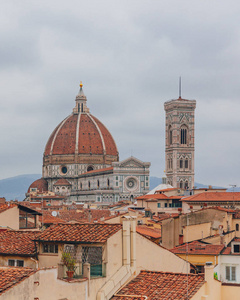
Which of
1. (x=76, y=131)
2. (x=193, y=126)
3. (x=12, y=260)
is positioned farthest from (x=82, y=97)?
(x=12, y=260)

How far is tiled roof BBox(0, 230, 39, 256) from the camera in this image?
12.9 meters

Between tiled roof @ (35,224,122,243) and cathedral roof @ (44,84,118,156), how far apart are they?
522 ft

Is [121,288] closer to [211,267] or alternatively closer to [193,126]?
[211,267]

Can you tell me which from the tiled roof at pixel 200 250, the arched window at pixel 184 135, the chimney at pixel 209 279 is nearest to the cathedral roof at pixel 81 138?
the arched window at pixel 184 135

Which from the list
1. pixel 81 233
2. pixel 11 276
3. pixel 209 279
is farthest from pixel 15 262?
pixel 209 279

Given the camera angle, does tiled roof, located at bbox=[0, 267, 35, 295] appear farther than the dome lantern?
No

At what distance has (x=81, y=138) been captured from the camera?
172 metres

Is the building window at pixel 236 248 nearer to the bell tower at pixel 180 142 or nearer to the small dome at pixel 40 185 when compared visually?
the bell tower at pixel 180 142

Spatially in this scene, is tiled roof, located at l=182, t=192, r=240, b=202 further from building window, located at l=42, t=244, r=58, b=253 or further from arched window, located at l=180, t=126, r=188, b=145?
arched window, located at l=180, t=126, r=188, b=145

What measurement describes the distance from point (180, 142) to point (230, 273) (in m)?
143

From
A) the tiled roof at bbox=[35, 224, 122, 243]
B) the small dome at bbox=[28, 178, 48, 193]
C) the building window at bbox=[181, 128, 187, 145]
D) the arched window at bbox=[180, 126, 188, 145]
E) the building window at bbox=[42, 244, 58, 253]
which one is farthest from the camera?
the small dome at bbox=[28, 178, 48, 193]

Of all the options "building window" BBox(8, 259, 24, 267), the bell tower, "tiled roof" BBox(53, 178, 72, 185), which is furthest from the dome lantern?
"building window" BBox(8, 259, 24, 267)

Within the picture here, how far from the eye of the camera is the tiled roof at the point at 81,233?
1169 cm

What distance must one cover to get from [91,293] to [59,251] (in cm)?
118
